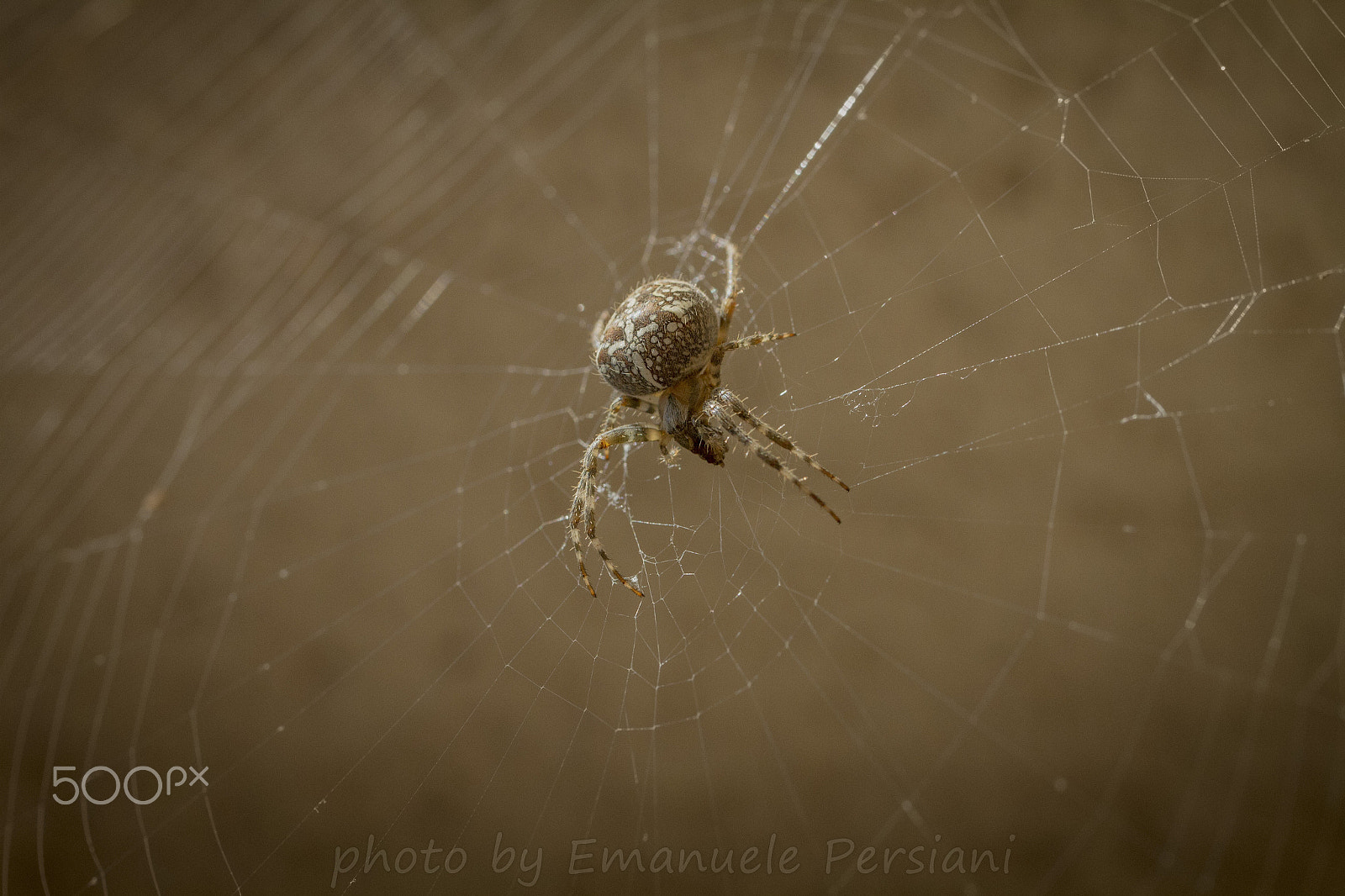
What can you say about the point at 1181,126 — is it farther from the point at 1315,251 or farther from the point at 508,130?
the point at 508,130

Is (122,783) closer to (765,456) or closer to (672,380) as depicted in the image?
(672,380)

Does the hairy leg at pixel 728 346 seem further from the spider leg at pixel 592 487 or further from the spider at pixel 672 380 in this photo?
the spider leg at pixel 592 487

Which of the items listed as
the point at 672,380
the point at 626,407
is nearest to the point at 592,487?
the point at 626,407

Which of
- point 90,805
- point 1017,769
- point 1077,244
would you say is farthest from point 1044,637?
point 90,805

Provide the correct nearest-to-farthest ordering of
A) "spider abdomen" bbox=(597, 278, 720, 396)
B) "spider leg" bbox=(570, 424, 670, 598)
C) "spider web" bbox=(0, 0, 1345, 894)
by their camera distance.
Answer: "spider abdomen" bbox=(597, 278, 720, 396) < "spider leg" bbox=(570, 424, 670, 598) < "spider web" bbox=(0, 0, 1345, 894)

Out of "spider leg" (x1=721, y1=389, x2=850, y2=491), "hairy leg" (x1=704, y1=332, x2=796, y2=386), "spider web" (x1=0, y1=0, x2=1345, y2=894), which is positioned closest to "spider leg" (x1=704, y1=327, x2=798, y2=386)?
"hairy leg" (x1=704, y1=332, x2=796, y2=386)

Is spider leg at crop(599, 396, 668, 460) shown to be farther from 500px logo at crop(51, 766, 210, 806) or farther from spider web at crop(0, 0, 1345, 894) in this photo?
500px logo at crop(51, 766, 210, 806)
